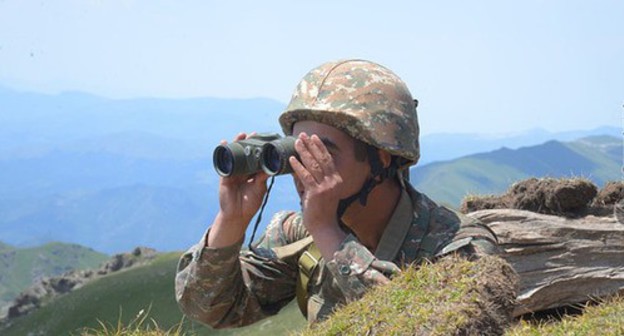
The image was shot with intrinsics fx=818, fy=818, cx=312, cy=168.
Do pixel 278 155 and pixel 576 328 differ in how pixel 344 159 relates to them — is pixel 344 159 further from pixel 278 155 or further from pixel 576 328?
pixel 576 328

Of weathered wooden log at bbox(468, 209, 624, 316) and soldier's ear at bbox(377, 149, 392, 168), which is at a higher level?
soldier's ear at bbox(377, 149, 392, 168)

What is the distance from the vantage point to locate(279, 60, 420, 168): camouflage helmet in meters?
4.90

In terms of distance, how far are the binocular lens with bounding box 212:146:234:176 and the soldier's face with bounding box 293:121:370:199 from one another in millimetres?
391

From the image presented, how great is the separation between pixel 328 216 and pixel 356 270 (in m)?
0.41

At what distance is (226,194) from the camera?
475 centimetres

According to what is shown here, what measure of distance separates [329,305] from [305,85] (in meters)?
1.45

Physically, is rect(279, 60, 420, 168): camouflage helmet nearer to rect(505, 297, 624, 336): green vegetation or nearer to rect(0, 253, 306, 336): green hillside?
rect(505, 297, 624, 336): green vegetation

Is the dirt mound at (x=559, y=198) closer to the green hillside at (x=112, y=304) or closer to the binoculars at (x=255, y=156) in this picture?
the binoculars at (x=255, y=156)

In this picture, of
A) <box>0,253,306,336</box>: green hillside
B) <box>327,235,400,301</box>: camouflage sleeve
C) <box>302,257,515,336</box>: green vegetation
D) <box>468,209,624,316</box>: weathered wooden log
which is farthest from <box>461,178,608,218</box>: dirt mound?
<box>0,253,306,336</box>: green hillside

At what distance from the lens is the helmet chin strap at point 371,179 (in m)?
4.56

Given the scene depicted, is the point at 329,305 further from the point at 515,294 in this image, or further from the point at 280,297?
the point at 515,294

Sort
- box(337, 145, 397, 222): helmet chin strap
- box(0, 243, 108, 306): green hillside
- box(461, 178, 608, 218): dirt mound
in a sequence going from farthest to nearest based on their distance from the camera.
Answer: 1. box(0, 243, 108, 306): green hillside
2. box(461, 178, 608, 218): dirt mound
3. box(337, 145, 397, 222): helmet chin strap

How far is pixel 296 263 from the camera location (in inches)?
200

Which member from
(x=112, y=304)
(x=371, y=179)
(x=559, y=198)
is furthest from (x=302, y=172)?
(x=112, y=304)
